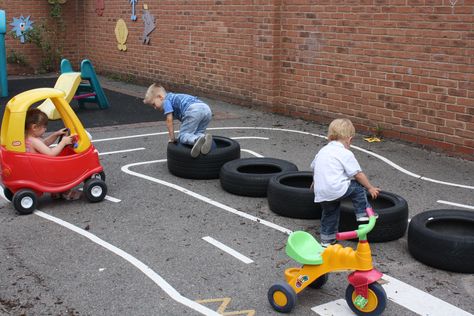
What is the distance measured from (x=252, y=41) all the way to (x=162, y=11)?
3.69 meters

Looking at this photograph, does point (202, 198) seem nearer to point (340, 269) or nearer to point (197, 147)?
point (197, 147)

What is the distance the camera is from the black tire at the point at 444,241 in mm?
5109

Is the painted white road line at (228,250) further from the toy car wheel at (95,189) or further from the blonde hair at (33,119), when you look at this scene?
the blonde hair at (33,119)

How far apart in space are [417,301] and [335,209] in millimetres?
1166

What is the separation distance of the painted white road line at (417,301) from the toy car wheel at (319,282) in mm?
477

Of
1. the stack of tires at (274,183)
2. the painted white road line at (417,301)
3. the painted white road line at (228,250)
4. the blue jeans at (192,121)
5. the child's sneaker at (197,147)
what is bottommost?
the painted white road line at (417,301)

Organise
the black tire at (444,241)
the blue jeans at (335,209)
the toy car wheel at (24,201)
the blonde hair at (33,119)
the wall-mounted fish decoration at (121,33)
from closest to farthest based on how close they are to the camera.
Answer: the black tire at (444,241), the blue jeans at (335,209), the toy car wheel at (24,201), the blonde hair at (33,119), the wall-mounted fish decoration at (121,33)

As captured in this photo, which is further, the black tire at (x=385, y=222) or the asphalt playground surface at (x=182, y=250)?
the black tire at (x=385, y=222)

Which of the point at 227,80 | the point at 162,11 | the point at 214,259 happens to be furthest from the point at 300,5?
the point at 214,259

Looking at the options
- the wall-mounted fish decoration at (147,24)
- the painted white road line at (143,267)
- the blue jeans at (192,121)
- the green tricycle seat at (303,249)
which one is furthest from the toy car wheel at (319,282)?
the wall-mounted fish decoration at (147,24)

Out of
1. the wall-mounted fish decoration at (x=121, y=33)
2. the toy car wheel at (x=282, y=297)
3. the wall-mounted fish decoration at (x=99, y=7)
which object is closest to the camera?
the toy car wheel at (x=282, y=297)

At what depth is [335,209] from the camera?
5.61m

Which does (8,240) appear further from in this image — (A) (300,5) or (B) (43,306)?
(A) (300,5)

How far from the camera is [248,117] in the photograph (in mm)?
12023
